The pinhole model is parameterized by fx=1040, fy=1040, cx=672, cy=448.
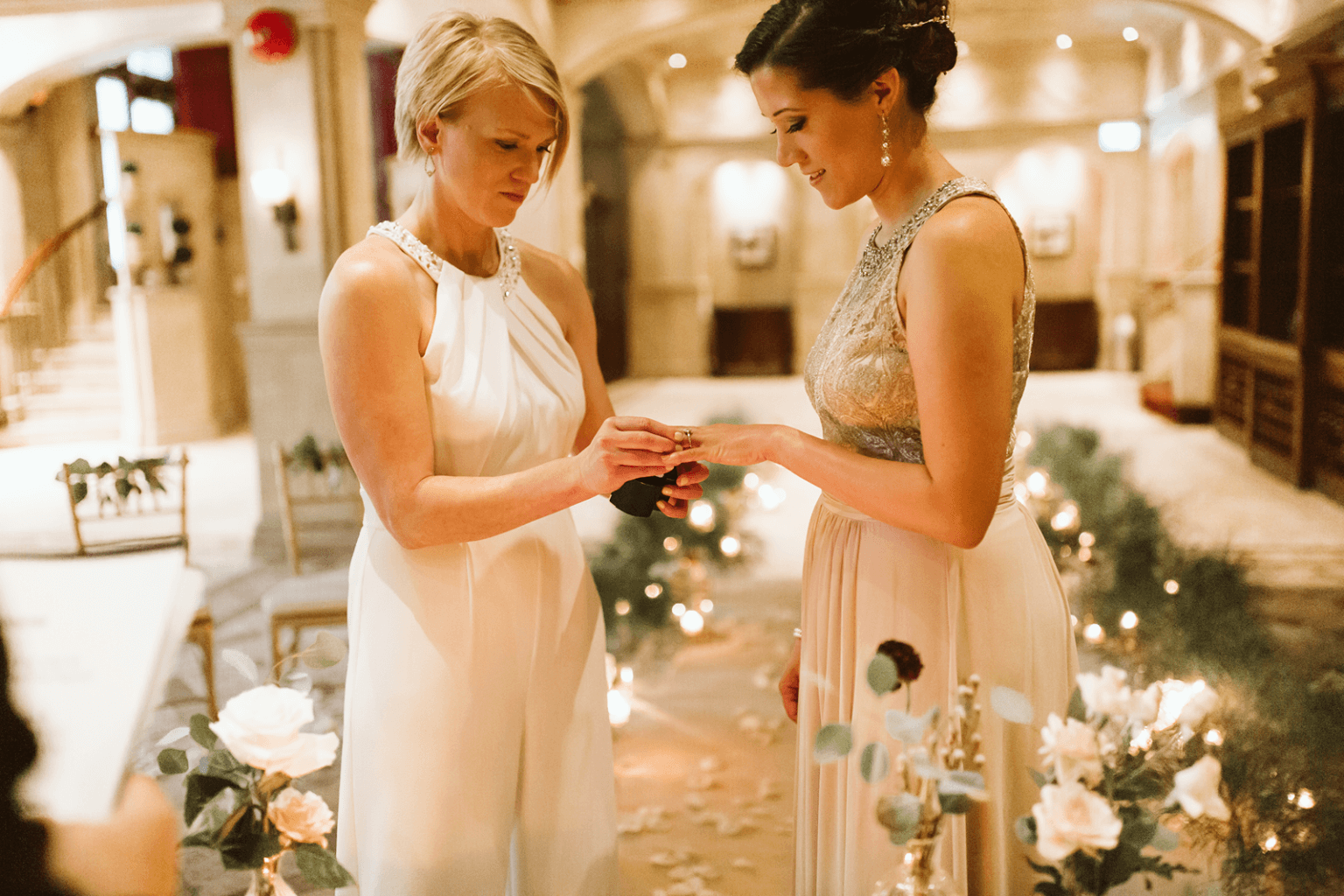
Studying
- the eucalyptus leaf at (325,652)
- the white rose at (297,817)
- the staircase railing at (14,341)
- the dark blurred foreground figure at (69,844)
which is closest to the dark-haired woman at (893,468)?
the eucalyptus leaf at (325,652)

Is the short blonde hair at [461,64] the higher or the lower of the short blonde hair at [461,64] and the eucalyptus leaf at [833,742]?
the higher

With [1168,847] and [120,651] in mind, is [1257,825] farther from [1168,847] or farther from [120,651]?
[120,651]

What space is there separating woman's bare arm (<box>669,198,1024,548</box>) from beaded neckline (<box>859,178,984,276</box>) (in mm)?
39

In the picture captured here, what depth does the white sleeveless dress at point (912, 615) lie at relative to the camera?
1334 millimetres

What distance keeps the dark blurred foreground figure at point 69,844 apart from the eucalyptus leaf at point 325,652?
0.74ft

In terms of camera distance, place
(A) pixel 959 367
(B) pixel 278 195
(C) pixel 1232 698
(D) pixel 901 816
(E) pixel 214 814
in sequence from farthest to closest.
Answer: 1. (B) pixel 278 195
2. (C) pixel 1232 698
3. (A) pixel 959 367
4. (E) pixel 214 814
5. (D) pixel 901 816

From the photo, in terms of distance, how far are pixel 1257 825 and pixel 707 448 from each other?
1.69m

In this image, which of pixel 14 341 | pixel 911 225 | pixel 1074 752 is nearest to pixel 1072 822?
pixel 1074 752

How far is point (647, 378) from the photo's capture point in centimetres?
1506

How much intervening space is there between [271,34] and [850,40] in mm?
5355

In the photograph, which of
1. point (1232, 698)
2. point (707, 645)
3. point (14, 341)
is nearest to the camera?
point (14, 341)

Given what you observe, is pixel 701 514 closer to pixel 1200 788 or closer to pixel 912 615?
pixel 912 615

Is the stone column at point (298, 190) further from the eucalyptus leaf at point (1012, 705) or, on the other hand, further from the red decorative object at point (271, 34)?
the eucalyptus leaf at point (1012, 705)

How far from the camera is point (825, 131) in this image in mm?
1334
